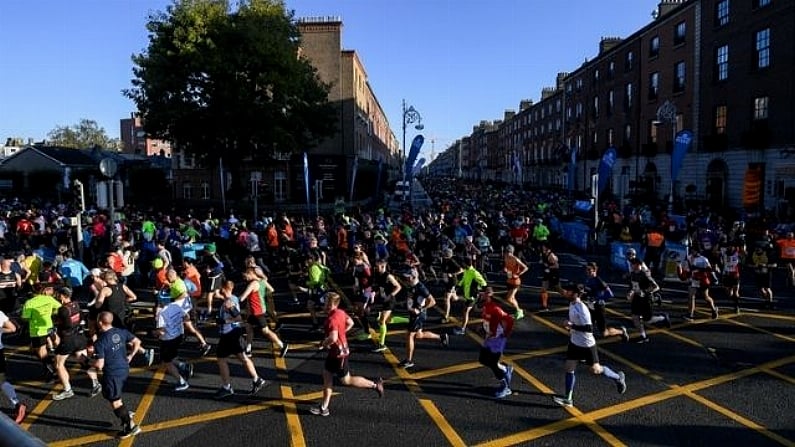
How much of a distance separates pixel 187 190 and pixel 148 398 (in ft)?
139

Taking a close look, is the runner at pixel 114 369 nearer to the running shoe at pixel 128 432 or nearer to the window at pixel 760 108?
the running shoe at pixel 128 432

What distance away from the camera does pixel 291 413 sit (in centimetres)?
782

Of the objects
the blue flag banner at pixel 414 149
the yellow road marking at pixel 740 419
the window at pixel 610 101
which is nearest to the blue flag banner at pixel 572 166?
the window at pixel 610 101

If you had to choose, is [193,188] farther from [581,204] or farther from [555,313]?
[555,313]

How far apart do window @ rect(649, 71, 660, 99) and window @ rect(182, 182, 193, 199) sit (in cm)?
3891

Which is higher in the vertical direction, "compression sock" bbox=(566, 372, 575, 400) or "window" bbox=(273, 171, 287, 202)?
"window" bbox=(273, 171, 287, 202)

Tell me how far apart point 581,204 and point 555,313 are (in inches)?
736

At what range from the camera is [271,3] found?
36.0m

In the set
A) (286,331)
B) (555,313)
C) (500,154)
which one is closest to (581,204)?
(555,313)

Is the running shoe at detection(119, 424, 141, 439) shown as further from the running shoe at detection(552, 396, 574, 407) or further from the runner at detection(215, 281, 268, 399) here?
the running shoe at detection(552, 396, 574, 407)

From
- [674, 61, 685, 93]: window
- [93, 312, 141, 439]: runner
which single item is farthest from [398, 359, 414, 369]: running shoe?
[674, 61, 685, 93]: window

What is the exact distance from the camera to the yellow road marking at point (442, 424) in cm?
693

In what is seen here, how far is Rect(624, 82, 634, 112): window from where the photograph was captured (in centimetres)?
4853

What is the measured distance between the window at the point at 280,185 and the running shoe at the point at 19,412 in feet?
124
